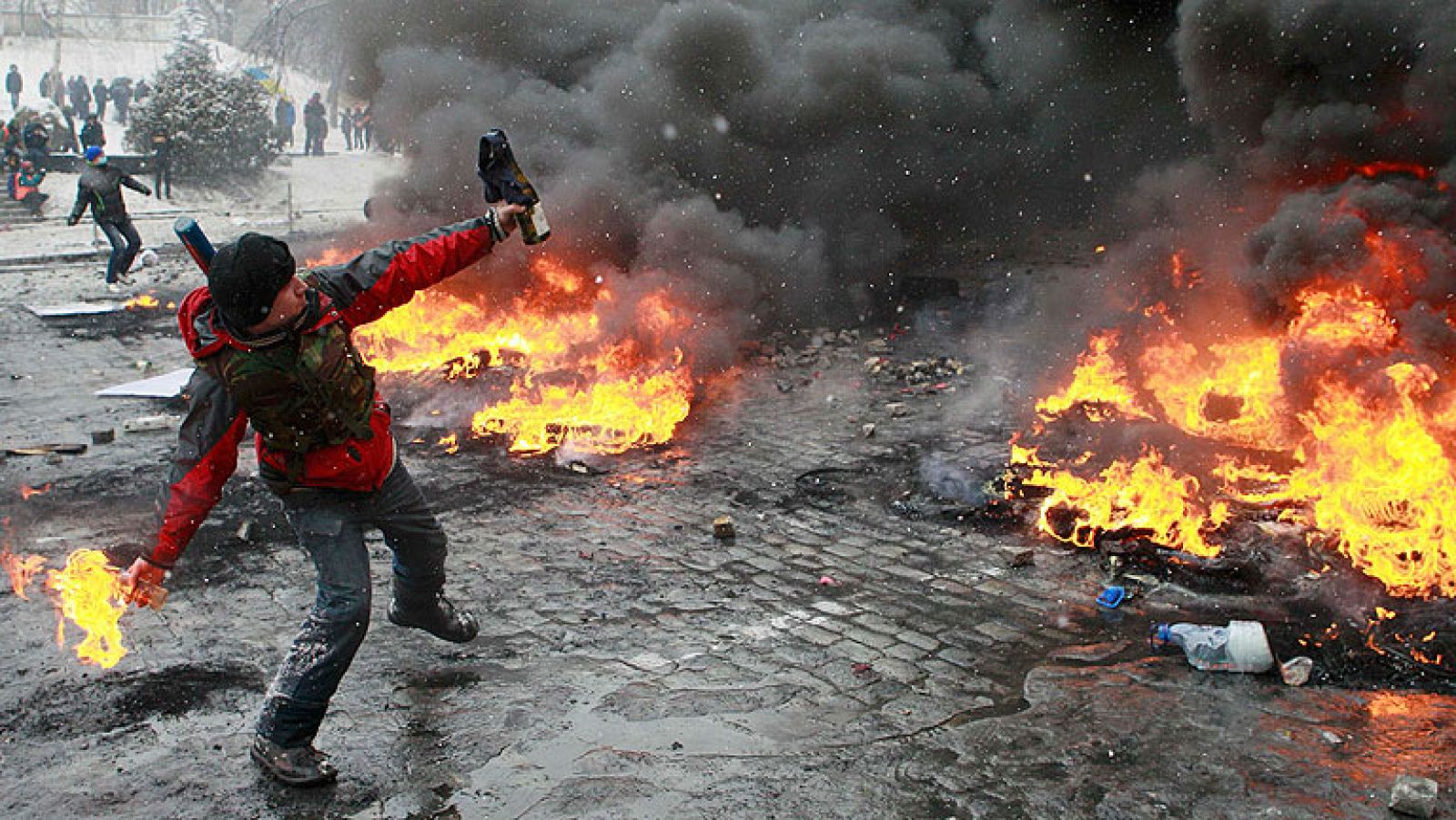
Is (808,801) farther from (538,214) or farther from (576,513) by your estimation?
(576,513)

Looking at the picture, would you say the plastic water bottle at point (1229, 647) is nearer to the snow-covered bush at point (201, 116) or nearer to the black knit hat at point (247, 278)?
the black knit hat at point (247, 278)

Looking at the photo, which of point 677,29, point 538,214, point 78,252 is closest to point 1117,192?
point 677,29

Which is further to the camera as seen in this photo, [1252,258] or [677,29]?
[677,29]

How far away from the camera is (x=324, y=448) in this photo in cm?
370

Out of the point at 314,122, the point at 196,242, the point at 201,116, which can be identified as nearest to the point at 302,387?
the point at 196,242

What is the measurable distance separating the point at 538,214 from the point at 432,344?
6.58 meters

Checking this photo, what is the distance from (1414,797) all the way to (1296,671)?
A: 998 millimetres

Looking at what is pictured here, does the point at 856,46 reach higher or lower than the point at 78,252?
higher

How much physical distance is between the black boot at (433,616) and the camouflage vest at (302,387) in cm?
89

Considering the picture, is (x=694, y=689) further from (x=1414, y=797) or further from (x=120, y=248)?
(x=120, y=248)

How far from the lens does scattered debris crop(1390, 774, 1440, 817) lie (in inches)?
134

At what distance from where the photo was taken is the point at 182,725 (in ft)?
13.2

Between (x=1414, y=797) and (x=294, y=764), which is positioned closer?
(x=1414, y=797)

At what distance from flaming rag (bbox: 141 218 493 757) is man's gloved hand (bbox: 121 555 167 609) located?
0.05 m
